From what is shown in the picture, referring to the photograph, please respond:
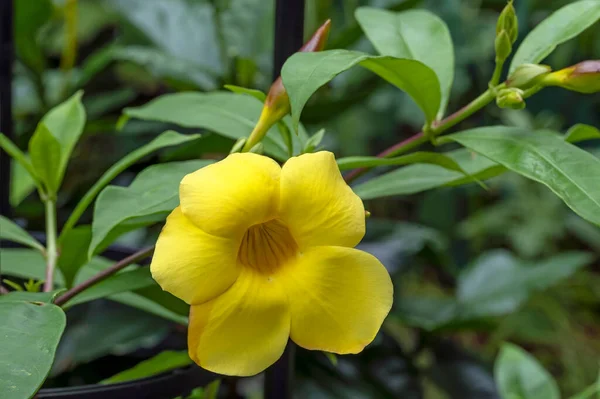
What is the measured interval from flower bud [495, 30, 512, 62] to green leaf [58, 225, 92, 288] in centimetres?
30

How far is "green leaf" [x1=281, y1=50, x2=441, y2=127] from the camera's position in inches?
12.8

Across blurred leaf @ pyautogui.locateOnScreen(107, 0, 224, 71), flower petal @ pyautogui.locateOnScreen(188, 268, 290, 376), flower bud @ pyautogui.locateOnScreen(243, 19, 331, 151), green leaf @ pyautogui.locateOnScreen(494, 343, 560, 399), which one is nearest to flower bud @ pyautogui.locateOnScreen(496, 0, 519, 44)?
flower bud @ pyautogui.locateOnScreen(243, 19, 331, 151)

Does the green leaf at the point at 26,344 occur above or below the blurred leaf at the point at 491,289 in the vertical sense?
above

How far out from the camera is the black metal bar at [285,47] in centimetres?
46

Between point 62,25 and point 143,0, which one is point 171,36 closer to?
point 143,0

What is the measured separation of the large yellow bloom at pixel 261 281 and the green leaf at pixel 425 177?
14 centimetres

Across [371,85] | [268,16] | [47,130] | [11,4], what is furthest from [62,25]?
[47,130]

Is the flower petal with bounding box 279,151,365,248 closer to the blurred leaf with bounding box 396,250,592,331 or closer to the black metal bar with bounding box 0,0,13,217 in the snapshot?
the black metal bar with bounding box 0,0,13,217

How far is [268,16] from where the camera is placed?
1.09 metres

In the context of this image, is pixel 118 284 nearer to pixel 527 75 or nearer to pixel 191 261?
pixel 191 261

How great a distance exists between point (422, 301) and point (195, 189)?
0.77 metres

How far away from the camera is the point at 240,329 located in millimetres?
317

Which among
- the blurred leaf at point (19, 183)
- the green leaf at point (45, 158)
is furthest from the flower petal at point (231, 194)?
the blurred leaf at point (19, 183)

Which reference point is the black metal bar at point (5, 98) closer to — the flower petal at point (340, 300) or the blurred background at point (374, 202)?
the blurred background at point (374, 202)
